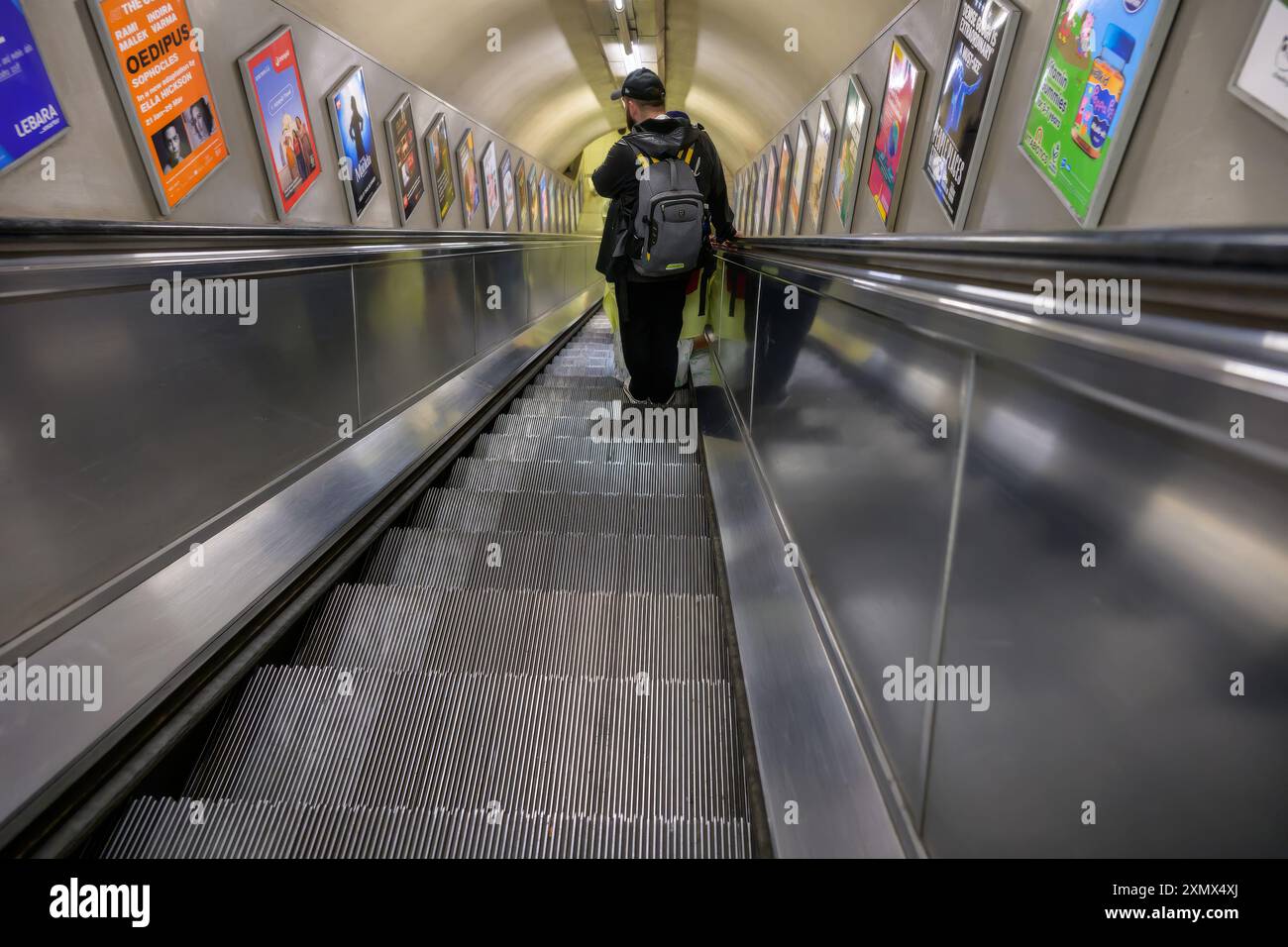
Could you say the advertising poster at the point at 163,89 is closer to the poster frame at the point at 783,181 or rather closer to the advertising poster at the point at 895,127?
the advertising poster at the point at 895,127

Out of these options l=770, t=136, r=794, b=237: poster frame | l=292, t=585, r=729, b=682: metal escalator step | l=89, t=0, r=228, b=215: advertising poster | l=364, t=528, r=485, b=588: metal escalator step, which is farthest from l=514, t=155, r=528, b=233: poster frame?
l=292, t=585, r=729, b=682: metal escalator step

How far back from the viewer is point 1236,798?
2.27 ft

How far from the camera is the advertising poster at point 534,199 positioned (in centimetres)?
1445

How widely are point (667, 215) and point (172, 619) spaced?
326cm

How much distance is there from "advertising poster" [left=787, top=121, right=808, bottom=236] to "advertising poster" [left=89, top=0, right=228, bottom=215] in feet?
20.5

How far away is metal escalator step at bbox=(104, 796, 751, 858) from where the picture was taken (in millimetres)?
1601

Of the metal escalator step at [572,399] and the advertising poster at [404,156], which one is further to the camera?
the advertising poster at [404,156]

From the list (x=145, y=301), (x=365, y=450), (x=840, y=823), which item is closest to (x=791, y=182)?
(x=365, y=450)

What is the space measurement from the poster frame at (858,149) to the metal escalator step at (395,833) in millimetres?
5348

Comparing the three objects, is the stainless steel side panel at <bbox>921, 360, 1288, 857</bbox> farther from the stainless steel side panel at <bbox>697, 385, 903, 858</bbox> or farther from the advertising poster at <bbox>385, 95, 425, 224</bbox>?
the advertising poster at <bbox>385, 95, 425, 224</bbox>

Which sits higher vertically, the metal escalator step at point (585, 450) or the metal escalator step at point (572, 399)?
the metal escalator step at point (572, 399)

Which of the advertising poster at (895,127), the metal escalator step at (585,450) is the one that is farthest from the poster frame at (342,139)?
the advertising poster at (895,127)
